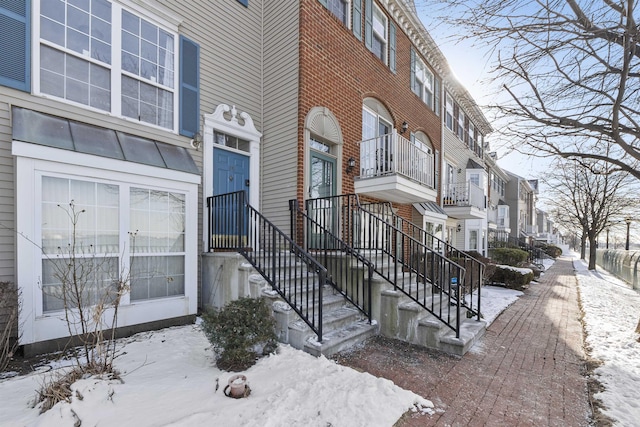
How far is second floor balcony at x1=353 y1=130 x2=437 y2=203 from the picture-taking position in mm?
7273

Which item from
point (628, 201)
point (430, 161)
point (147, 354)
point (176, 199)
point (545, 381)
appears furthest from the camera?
point (628, 201)

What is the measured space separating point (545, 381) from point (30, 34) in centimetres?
772

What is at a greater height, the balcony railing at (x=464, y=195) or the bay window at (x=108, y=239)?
the balcony railing at (x=464, y=195)

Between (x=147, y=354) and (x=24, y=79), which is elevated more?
(x=24, y=79)

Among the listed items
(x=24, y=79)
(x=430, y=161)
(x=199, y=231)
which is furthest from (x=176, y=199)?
(x=430, y=161)

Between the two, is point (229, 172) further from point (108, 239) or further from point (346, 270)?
point (346, 270)

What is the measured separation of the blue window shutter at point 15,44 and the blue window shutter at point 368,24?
6.98m

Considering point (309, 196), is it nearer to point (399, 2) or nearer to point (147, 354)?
point (147, 354)

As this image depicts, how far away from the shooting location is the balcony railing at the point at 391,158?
24.1 feet

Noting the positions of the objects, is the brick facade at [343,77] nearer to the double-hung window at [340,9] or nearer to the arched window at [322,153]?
the arched window at [322,153]

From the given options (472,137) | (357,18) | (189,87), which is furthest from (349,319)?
(472,137)

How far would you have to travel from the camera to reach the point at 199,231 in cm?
570

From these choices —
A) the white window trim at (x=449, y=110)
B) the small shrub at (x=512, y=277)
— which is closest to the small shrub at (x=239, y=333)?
the small shrub at (x=512, y=277)

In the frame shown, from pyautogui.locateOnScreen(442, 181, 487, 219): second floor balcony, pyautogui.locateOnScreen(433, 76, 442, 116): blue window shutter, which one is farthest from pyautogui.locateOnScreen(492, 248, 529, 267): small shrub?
pyautogui.locateOnScreen(433, 76, 442, 116): blue window shutter
